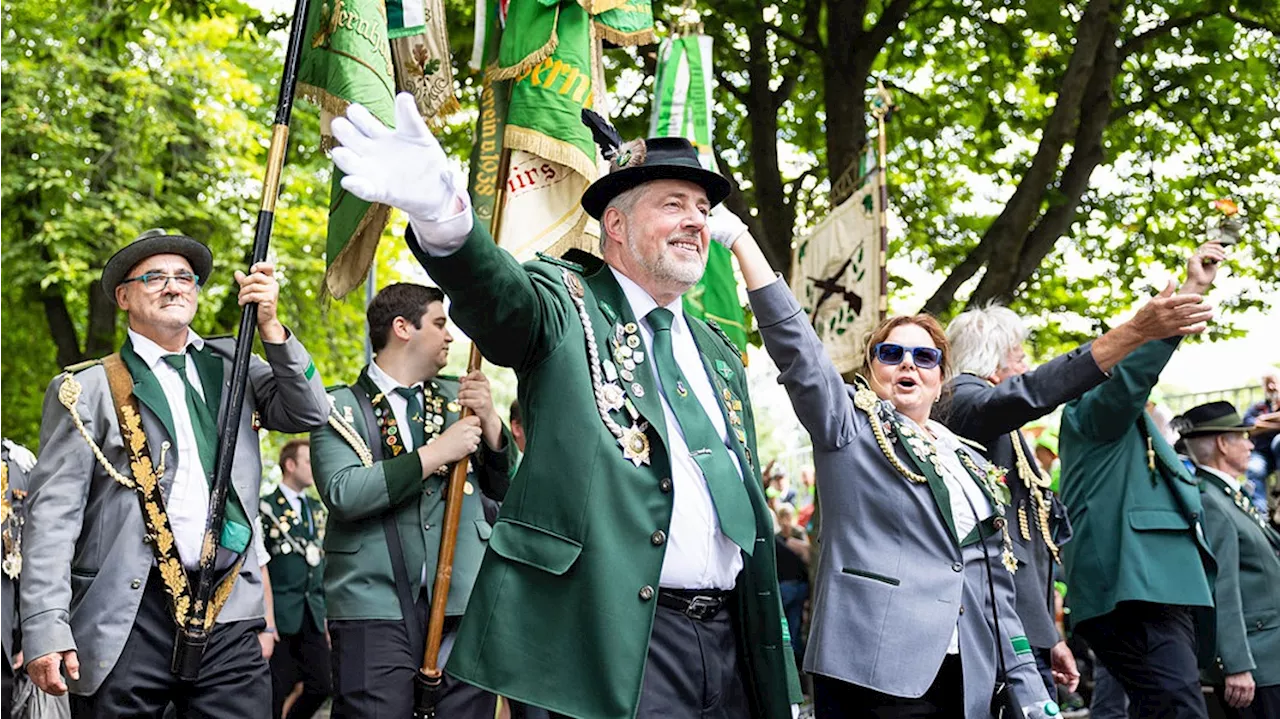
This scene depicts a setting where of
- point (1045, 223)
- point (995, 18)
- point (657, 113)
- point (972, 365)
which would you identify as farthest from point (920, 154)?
point (972, 365)

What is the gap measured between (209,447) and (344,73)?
1574 mm

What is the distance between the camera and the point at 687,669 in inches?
154

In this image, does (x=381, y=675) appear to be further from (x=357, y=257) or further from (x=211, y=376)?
(x=357, y=257)

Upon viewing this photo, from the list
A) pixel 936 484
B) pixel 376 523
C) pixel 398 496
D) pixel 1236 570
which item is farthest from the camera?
pixel 1236 570

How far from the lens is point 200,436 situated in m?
5.18

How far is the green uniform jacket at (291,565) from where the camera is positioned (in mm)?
10156

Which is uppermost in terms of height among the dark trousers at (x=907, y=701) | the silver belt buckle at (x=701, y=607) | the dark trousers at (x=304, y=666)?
the silver belt buckle at (x=701, y=607)

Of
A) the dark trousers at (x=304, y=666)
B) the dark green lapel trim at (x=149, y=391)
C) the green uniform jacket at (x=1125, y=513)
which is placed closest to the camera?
the dark green lapel trim at (x=149, y=391)

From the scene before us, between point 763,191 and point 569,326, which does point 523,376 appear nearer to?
point 569,326

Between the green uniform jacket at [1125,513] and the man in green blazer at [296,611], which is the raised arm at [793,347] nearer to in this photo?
the green uniform jacket at [1125,513]

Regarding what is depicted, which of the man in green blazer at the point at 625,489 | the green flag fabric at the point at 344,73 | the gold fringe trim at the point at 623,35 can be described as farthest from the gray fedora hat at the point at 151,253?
the gold fringe trim at the point at 623,35

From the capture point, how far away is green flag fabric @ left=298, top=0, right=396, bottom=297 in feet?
19.5

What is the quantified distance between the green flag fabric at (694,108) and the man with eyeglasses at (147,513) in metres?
3.37

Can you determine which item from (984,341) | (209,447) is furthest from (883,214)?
(209,447)
